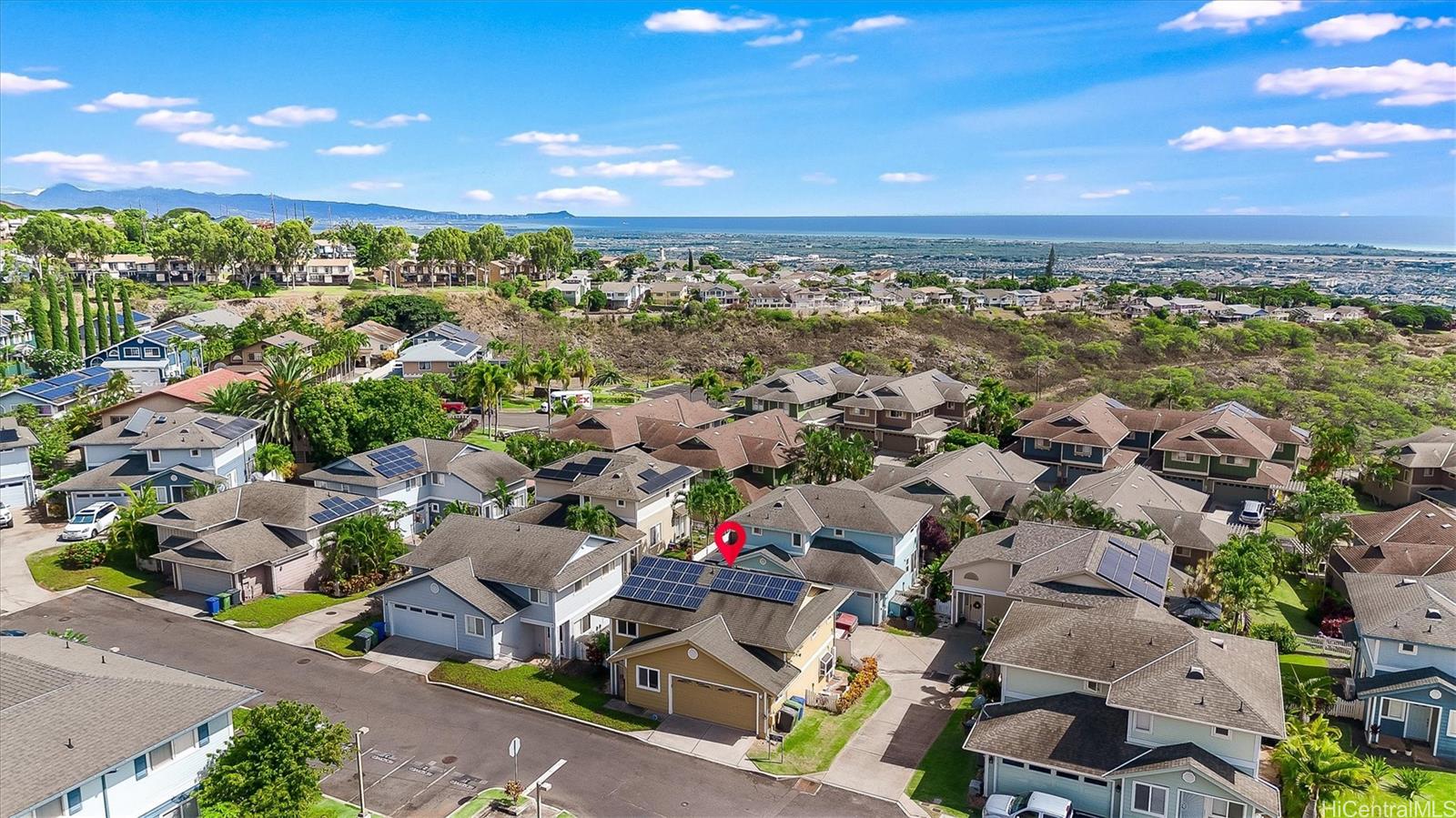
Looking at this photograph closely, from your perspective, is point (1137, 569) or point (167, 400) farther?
point (167, 400)

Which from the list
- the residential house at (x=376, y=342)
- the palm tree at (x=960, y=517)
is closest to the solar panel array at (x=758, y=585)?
the palm tree at (x=960, y=517)

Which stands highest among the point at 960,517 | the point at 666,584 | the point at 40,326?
the point at 40,326

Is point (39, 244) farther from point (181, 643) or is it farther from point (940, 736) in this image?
point (940, 736)

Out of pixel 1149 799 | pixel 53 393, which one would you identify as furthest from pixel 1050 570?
pixel 53 393

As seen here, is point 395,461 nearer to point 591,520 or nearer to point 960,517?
point 591,520

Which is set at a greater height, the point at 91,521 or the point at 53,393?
the point at 53,393

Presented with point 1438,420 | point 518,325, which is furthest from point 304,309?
point 1438,420

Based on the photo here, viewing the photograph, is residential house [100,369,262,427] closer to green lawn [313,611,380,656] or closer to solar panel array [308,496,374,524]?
solar panel array [308,496,374,524]
